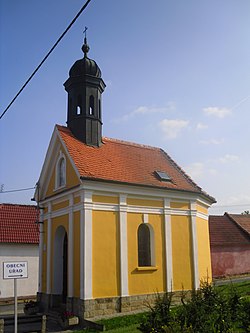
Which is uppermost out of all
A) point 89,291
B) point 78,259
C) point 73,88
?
point 73,88

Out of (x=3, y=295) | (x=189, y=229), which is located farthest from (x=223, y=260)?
(x=3, y=295)

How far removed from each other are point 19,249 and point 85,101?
10.5 m

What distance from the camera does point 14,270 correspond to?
10.2m

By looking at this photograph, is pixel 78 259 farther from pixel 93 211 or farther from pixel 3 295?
pixel 3 295

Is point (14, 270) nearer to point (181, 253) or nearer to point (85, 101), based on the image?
point (181, 253)

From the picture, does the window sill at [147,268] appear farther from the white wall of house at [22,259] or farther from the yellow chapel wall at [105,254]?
the white wall of house at [22,259]

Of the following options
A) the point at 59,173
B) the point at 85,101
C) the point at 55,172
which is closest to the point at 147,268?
the point at 59,173

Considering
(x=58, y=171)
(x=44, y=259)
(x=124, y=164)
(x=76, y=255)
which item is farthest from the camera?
(x=44, y=259)

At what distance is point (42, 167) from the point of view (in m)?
19.2

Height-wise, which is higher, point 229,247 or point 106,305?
point 229,247

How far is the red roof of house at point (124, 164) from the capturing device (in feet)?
53.5

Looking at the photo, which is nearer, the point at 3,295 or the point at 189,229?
the point at 189,229

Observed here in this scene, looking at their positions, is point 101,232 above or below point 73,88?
below

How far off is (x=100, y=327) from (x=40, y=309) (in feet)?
18.1
